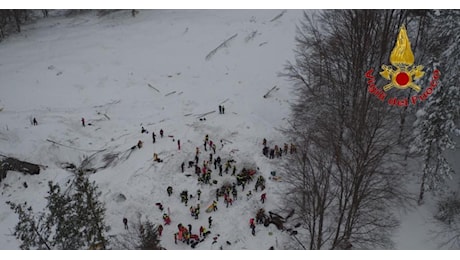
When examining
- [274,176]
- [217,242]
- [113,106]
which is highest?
[113,106]

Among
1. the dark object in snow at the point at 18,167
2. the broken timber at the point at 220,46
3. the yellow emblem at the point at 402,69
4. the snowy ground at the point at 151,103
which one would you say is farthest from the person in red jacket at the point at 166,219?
the broken timber at the point at 220,46

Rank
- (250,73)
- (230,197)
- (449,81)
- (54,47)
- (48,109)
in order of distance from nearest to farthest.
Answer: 1. (449,81)
2. (230,197)
3. (48,109)
4. (250,73)
5. (54,47)

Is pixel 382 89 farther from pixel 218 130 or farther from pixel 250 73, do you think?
pixel 250 73

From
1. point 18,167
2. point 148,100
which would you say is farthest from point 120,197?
point 148,100

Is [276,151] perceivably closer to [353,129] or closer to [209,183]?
[209,183]

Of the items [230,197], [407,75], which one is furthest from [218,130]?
[407,75]

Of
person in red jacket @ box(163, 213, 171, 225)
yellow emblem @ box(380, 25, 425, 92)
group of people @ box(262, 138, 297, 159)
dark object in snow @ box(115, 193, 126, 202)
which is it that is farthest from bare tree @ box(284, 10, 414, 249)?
dark object in snow @ box(115, 193, 126, 202)

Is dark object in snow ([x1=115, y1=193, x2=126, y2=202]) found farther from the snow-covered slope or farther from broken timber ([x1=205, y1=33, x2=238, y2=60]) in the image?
broken timber ([x1=205, y1=33, x2=238, y2=60])
